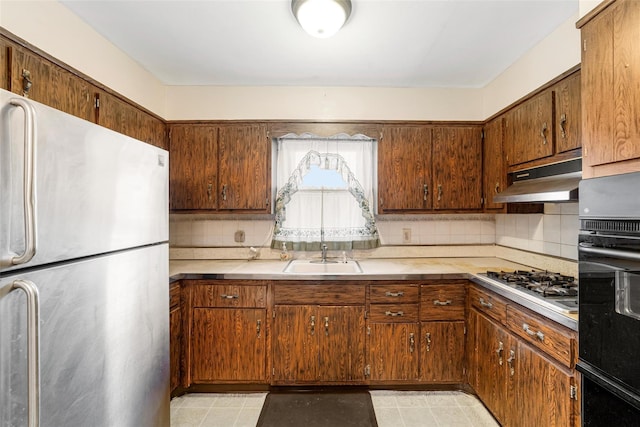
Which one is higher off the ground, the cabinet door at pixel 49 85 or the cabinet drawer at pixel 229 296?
the cabinet door at pixel 49 85

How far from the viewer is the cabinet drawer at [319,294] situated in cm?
229

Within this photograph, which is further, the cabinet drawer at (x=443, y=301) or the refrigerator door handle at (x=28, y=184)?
the cabinet drawer at (x=443, y=301)

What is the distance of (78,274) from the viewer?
1.00 m

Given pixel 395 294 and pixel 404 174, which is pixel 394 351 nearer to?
pixel 395 294

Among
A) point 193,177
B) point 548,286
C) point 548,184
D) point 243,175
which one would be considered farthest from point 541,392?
point 193,177

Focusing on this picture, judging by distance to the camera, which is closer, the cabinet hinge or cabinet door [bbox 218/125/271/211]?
the cabinet hinge

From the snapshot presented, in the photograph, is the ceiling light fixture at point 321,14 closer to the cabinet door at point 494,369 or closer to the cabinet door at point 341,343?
the cabinet door at point 341,343

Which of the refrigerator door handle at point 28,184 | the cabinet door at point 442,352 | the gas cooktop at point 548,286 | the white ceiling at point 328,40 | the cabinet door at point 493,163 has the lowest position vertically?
the cabinet door at point 442,352

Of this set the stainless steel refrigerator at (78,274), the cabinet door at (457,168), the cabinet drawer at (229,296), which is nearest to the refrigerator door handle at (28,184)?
the stainless steel refrigerator at (78,274)

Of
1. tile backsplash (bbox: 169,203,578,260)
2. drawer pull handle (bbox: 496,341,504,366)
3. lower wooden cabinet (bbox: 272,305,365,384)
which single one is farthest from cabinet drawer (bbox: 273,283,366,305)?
drawer pull handle (bbox: 496,341,504,366)

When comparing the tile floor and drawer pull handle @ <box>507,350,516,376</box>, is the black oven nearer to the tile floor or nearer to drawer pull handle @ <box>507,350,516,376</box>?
drawer pull handle @ <box>507,350,516,376</box>

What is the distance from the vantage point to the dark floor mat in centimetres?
200

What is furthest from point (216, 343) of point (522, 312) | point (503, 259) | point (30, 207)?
point (503, 259)

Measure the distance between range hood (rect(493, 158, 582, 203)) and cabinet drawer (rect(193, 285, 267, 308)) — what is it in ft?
5.86
